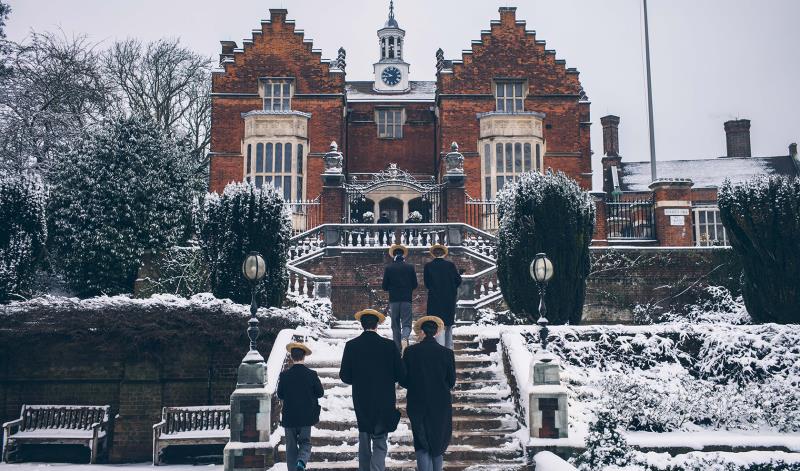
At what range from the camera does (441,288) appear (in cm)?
1217

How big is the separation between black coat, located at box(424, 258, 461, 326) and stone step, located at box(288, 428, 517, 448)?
1811 millimetres

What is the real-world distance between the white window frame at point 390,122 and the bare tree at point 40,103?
985cm

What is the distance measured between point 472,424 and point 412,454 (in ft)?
4.11

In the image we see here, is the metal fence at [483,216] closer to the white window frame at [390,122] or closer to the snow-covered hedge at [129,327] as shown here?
the white window frame at [390,122]

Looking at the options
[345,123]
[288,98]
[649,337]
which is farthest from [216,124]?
[649,337]

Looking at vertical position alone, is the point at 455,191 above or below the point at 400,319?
above

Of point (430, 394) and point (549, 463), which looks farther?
point (549, 463)

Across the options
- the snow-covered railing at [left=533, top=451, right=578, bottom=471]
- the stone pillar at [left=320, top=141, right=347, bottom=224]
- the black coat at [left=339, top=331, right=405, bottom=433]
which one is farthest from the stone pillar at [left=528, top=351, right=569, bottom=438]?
the stone pillar at [left=320, top=141, right=347, bottom=224]

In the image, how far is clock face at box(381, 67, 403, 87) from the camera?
34031 millimetres

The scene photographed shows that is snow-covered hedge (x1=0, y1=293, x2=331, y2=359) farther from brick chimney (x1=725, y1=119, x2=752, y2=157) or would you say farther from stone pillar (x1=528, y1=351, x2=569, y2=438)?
brick chimney (x1=725, y1=119, x2=752, y2=157)

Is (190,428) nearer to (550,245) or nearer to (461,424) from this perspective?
(461,424)

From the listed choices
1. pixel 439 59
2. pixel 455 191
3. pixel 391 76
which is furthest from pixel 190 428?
pixel 391 76

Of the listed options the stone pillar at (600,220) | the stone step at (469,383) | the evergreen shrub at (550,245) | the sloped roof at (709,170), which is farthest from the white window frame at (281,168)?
the sloped roof at (709,170)

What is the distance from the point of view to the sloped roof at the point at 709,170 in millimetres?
44156
